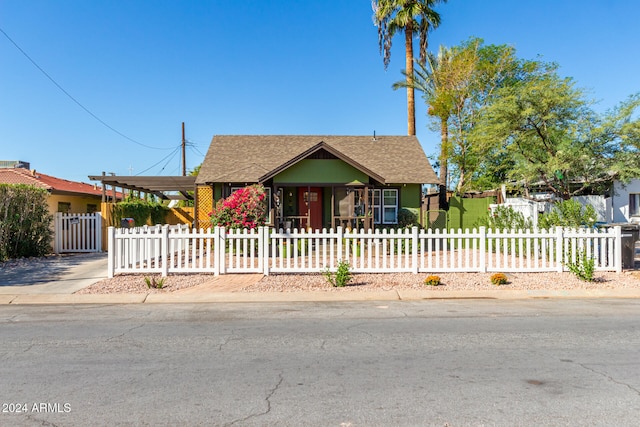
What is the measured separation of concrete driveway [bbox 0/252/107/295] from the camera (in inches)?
385

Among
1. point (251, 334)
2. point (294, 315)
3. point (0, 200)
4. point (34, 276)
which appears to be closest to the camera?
point (251, 334)

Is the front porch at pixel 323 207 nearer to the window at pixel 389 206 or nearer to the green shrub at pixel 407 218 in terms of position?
the window at pixel 389 206

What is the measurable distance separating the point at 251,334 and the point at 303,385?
2.12 metres

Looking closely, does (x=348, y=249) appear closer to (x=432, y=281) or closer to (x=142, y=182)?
(x=432, y=281)

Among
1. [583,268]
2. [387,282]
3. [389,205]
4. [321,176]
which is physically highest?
[321,176]

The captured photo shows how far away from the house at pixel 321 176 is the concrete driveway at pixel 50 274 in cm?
660

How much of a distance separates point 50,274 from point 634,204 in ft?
86.9

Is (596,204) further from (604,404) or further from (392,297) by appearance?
(604,404)

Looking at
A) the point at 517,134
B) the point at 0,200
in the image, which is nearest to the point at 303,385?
the point at 0,200

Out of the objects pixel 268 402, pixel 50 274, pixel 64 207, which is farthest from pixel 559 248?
pixel 64 207

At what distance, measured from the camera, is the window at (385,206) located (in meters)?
20.5

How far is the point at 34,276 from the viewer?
37.0ft

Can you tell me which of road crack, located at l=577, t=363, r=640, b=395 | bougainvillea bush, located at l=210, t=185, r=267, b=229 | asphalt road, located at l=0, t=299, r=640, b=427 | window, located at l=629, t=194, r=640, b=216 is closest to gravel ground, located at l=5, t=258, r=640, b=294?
asphalt road, located at l=0, t=299, r=640, b=427

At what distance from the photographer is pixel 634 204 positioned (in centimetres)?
2316
